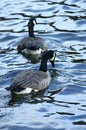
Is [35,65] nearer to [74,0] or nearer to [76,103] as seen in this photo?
[76,103]

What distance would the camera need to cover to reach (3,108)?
1380 centimetres

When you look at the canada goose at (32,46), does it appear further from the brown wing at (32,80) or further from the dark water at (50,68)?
the brown wing at (32,80)

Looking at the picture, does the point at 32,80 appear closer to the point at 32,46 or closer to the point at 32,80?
the point at 32,80

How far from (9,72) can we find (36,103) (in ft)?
8.61

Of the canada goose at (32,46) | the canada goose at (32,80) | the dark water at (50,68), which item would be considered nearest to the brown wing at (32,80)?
the canada goose at (32,80)

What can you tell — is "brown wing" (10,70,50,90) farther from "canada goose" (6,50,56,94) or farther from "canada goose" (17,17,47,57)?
"canada goose" (17,17,47,57)

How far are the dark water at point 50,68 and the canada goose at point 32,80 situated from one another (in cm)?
22

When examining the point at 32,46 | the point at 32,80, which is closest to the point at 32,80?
the point at 32,80

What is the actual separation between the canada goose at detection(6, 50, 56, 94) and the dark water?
0.22 m

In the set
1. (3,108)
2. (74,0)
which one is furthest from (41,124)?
(74,0)

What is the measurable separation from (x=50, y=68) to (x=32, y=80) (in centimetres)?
220

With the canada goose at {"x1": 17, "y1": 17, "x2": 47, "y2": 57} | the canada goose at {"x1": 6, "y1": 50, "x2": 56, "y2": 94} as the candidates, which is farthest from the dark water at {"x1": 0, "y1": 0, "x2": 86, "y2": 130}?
the canada goose at {"x1": 17, "y1": 17, "x2": 47, "y2": 57}

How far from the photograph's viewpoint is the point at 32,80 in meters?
15.4

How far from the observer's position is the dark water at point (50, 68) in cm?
1321
